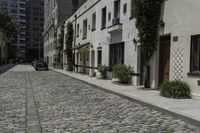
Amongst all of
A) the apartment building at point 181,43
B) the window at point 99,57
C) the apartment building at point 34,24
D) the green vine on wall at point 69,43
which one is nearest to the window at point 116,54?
the window at point 99,57

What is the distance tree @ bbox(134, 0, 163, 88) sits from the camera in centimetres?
1714

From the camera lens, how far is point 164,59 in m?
17.2

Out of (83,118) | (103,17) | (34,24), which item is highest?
(34,24)

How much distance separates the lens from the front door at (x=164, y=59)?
1670 centimetres

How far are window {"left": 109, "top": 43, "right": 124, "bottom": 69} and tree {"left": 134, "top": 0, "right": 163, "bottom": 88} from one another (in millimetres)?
5854

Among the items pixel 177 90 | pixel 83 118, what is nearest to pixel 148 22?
pixel 177 90

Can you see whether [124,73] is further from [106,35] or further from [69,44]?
[69,44]

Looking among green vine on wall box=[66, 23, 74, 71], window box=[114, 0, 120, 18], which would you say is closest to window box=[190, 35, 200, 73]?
window box=[114, 0, 120, 18]

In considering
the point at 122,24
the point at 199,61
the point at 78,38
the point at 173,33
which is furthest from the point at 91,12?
the point at 199,61

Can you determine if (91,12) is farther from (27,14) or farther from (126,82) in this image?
(27,14)

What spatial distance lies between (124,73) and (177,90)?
6957 millimetres

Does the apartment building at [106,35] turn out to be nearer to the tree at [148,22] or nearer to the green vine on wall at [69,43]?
the green vine on wall at [69,43]

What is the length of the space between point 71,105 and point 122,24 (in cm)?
1128

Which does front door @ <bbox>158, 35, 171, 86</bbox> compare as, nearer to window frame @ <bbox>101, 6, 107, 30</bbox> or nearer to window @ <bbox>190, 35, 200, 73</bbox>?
window @ <bbox>190, 35, 200, 73</bbox>
